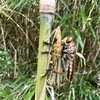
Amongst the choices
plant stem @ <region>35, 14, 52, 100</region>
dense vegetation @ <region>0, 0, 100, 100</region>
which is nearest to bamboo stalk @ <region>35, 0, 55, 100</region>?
plant stem @ <region>35, 14, 52, 100</region>

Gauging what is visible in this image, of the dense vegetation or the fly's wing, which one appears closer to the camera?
the fly's wing

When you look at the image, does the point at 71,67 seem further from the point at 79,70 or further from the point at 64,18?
the point at 79,70

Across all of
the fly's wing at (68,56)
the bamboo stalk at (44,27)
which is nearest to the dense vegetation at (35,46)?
the fly's wing at (68,56)

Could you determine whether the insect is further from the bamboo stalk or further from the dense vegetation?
the dense vegetation

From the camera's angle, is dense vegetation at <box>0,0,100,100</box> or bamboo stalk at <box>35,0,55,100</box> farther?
dense vegetation at <box>0,0,100,100</box>

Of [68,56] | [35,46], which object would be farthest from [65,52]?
[35,46]

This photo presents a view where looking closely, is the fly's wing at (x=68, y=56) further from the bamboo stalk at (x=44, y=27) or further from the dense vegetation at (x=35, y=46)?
the dense vegetation at (x=35, y=46)

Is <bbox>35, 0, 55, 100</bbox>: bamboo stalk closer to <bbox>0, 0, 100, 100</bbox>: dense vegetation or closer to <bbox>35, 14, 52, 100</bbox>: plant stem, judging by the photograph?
<bbox>35, 14, 52, 100</bbox>: plant stem
